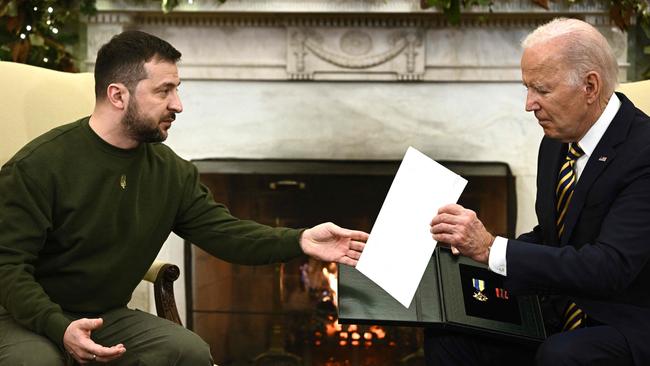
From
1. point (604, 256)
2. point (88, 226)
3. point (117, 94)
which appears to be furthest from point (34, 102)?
point (604, 256)

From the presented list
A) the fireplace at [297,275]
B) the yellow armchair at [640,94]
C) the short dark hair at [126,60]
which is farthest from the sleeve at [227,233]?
the fireplace at [297,275]

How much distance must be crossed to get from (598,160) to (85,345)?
120 cm

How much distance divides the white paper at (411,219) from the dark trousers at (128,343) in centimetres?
51

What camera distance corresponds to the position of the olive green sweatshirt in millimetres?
2039

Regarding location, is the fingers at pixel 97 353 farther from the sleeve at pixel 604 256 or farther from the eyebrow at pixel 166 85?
the sleeve at pixel 604 256

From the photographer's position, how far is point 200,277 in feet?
12.5

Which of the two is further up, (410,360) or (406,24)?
(406,24)

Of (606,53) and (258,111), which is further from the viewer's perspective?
(258,111)

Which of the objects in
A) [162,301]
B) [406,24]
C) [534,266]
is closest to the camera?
[534,266]

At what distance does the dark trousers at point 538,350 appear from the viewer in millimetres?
1896

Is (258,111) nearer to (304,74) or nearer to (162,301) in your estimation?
(304,74)

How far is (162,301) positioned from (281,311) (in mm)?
1394

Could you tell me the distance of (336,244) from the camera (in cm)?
229

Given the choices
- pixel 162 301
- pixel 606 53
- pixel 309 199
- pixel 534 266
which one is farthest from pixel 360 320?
pixel 309 199
